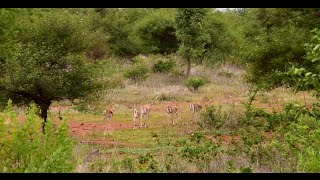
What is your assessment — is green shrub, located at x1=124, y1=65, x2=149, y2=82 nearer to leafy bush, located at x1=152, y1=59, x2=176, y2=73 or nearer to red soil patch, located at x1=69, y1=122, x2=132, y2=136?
leafy bush, located at x1=152, y1=59, x2=176, y2=73

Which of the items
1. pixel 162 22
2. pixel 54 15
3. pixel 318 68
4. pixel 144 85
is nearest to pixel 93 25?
pixel 162 22

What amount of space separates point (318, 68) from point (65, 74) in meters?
6.25

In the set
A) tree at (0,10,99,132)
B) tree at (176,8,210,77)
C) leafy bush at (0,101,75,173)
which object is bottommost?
leafy bush at (0,101,75,173)

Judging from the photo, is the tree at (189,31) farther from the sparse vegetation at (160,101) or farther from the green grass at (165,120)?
the green grass at (165,120)

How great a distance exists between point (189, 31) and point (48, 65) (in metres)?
14.1

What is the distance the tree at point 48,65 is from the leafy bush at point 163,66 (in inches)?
543

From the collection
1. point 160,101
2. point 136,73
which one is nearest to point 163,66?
point 136,73

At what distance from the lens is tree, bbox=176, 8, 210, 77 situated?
25578 mm

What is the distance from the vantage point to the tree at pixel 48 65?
11.8m

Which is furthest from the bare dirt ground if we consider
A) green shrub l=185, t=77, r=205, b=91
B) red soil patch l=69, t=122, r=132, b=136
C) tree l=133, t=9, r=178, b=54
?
tree l=133, t=9, r=178, b=54

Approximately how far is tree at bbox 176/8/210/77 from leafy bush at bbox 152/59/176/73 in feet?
3.60

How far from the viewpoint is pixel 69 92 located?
12.6 metres

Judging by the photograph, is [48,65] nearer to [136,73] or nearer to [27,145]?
[27,145]
